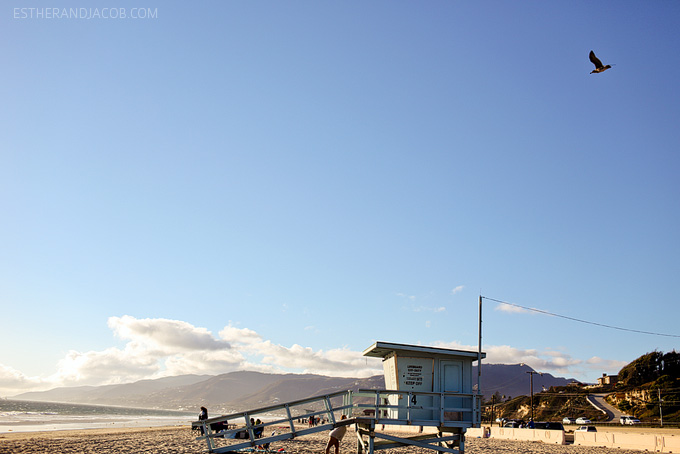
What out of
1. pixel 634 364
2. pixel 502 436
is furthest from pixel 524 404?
pixel 502 436

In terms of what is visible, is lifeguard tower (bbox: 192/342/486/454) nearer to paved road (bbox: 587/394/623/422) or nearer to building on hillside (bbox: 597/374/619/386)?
paved road (bbox: 587/394/623/422)

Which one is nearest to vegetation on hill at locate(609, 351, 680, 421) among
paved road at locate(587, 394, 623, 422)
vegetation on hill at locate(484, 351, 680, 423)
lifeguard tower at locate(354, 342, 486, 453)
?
vegetation on hill at locate(484, 351, 680, 423)

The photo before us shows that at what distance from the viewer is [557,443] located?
38719 millimetres

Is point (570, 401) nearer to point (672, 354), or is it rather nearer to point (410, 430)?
point (672, 354)

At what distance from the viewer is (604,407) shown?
328 ft

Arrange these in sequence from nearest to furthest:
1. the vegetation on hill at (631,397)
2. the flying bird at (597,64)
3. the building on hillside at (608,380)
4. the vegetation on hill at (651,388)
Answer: the flying bird at (597,64) < the vegetation on hill at (651,388) < the vegetation on hill at (631,397) < the building on hillside at (608,380)

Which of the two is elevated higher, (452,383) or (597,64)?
(597,64)

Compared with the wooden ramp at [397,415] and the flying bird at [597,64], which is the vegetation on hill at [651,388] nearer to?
the wooden ramp at [397,415]

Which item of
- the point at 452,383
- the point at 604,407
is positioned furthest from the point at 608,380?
the point at 452,383

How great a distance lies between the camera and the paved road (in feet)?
295

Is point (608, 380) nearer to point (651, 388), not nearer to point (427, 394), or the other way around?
point (651, 388)

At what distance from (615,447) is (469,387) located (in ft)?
75.0

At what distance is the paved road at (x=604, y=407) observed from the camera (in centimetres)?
8981

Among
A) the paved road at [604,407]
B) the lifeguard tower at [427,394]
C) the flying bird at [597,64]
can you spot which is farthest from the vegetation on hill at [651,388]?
the flying bird at [597,64]
